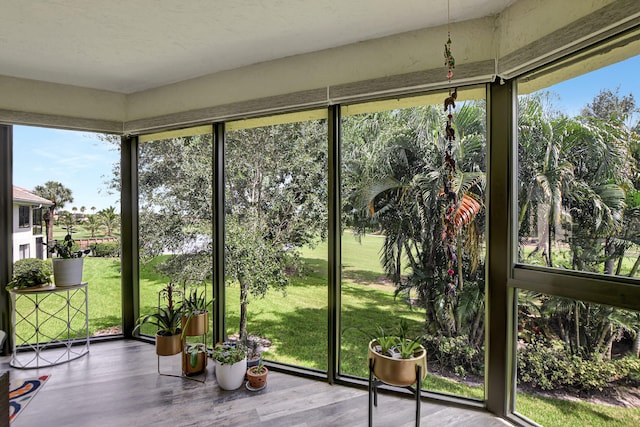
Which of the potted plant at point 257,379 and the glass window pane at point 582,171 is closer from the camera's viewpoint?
the glass window pane at point 582,171

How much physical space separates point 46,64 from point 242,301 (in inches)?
96.3

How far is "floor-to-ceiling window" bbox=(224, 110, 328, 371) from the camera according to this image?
246cm

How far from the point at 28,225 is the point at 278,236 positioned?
236cm

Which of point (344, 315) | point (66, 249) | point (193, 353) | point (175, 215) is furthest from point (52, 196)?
point (344, 315)

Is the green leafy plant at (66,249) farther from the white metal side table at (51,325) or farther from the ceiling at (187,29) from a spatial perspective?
the ceiling at (187,29)

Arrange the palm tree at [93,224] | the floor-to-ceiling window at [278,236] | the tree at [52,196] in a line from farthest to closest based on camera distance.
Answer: the palm tree at [93,224], the tree at [52,196], the floor-to-ceiling window at [278,236]

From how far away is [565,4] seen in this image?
4.95 feet

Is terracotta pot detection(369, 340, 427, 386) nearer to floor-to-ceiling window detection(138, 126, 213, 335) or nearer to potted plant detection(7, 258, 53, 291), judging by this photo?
floor-to-ceiling window detection(138, 126, 213, 335)

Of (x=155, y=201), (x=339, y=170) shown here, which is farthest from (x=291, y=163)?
(x=155, y=201)

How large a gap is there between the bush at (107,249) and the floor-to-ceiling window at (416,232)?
2.40m

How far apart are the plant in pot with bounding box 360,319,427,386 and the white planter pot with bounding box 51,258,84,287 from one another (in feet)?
8.46

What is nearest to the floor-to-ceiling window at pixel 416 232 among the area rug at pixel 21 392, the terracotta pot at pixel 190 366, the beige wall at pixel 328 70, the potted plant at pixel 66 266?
the beige wall at pixel 328 70

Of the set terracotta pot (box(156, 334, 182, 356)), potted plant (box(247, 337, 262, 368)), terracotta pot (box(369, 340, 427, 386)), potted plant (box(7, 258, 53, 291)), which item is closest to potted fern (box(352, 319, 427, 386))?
terracotta pot (box(369, 340, 427, 386))

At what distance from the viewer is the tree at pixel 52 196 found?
2961mm
